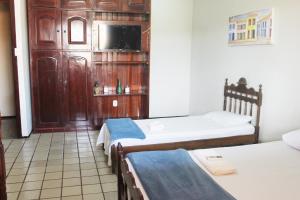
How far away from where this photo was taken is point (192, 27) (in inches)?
214

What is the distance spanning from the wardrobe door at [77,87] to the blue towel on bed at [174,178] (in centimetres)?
272

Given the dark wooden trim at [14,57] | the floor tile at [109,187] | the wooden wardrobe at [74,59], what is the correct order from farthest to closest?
1. the wooden wardrobe at [74,59]
2. the dark wooden trim at [14,57]
3. the floor tile at [109,187]

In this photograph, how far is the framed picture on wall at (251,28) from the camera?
3317 millimetres

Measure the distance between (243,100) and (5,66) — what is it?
4.66 meters

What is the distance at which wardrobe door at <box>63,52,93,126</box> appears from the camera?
4746 millimetres

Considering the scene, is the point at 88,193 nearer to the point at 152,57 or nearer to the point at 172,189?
the point at 172,189

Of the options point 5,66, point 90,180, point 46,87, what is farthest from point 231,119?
point 5,66

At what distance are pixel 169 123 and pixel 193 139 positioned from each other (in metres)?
0.52

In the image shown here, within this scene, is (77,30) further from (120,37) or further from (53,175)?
(53,175)

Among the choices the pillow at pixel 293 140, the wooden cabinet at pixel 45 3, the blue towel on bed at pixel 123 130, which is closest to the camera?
the pillow at pixel 293 140

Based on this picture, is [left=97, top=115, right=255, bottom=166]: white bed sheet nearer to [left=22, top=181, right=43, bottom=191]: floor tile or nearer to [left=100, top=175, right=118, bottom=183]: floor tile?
[left=100, top=175, right=118, bottom=183]: floor tile

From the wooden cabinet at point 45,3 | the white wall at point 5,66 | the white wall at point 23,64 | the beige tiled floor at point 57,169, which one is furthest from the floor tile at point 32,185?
the white wall at point 5,66

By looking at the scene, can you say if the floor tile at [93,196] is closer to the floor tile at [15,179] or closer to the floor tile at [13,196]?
the floor tile at [13,196]

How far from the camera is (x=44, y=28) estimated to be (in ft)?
14.9
